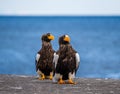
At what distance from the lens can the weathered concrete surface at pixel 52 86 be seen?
1552 cm

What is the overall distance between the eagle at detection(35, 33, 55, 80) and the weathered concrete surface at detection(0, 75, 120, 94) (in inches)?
11.2

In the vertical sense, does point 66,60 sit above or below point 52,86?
above

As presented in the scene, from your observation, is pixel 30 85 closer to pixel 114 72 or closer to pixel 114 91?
pixel 114 91

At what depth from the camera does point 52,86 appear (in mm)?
16469

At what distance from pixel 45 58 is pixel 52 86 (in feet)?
5.84

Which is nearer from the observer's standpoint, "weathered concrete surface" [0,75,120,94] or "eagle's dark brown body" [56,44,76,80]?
"weathered concrete surface" [0,75,120,94]

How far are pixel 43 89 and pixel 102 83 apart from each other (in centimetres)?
184

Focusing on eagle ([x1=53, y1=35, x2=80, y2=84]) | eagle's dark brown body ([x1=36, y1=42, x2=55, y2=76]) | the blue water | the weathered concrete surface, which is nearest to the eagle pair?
eagle ([x1=53, y1=35, x2=80, y2=84])

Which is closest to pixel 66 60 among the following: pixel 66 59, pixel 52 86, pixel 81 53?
pixel 66 59

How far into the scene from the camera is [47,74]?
1841cm

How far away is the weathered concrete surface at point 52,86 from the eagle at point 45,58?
0.93ft

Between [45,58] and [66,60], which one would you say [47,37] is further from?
[66,60]

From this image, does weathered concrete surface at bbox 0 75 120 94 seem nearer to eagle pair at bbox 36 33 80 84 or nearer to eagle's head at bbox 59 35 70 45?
eagle pair at bbox 36 33 80 84

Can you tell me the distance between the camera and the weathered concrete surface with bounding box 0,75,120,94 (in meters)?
15.5
